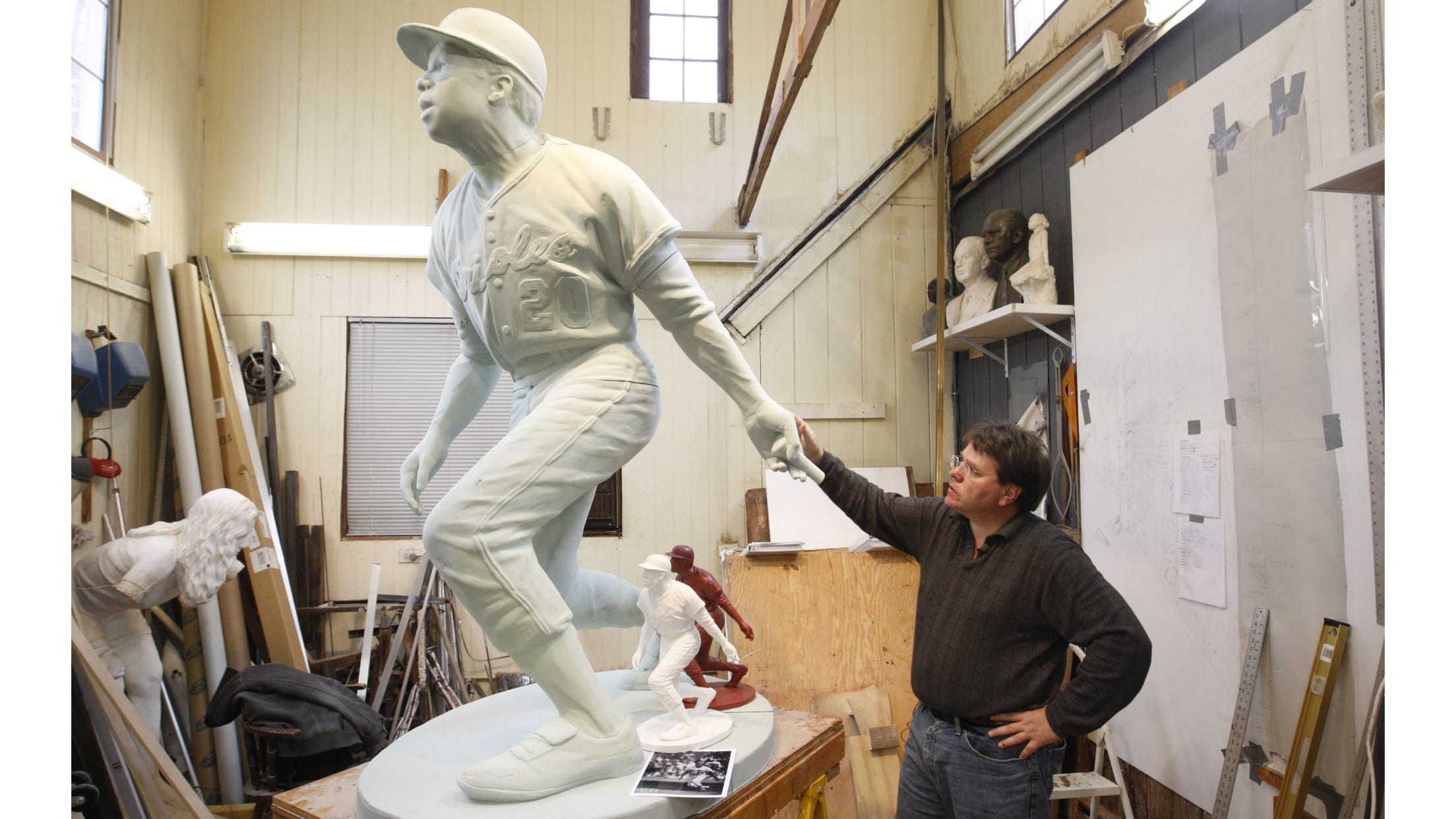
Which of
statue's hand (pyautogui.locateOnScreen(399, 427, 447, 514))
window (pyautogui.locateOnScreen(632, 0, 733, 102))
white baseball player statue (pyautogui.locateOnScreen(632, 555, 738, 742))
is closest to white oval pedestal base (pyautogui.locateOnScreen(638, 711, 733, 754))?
white baseball player statue (pyautogui.locateOnScreen(632, 555, 738, 742))

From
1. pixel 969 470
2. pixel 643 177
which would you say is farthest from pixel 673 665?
pixel 643 177

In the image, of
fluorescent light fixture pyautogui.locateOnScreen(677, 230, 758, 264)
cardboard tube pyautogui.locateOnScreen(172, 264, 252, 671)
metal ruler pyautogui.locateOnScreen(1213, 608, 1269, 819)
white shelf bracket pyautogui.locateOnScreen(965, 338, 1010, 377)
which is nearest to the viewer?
metal ruler pyautogui.locateOnScreen(1213, 608, 1269, 819)

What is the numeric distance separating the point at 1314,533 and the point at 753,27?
4.08m

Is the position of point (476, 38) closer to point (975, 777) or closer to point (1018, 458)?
point (1018, 458)

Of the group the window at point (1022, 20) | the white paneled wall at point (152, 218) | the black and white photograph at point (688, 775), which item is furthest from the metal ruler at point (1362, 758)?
the white paneled wall at point (152, 218)

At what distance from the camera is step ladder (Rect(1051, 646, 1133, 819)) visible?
8.25 ft

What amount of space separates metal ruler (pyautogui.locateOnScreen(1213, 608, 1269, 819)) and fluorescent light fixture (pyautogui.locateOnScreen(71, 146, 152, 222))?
479 centimetres

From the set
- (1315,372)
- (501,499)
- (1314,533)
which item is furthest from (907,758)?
(1315,372)

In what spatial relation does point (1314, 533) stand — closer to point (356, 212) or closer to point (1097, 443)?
point (1097, 443)

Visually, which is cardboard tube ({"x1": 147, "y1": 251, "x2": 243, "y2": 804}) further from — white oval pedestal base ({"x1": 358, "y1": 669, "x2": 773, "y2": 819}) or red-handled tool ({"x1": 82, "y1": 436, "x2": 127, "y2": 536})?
white oval pedestal base ({"x1": 358, "y1": 669, "x2": 773, "y2": 819})

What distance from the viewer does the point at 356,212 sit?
15.1 feet

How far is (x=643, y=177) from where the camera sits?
4.76 meters

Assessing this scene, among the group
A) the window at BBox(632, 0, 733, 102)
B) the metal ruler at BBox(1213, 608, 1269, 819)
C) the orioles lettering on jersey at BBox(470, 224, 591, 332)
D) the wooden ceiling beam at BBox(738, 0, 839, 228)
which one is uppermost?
the window at BBox(632, 0, 733, 102)

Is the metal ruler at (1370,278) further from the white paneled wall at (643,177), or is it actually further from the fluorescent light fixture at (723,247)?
the fluorescent light fixture at (723,247)
